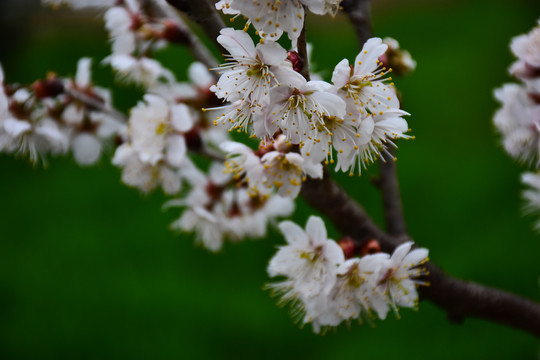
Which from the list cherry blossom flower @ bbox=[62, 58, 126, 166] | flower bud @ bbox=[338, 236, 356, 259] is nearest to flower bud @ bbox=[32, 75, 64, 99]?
cherry blossom flower @ bbox=[62, 58, 126, 166]

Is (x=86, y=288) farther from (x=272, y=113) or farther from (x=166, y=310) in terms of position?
(x=272, y=113)

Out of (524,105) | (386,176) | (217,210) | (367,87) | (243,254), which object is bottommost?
(243,254)

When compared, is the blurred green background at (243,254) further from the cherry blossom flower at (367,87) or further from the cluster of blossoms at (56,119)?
the cherry blossom flower at (367,87)

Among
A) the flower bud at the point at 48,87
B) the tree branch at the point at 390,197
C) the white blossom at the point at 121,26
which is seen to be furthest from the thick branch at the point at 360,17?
the flower bud at the point at 48,87

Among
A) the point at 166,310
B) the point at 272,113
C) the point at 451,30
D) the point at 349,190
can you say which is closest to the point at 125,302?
the point at 166,310

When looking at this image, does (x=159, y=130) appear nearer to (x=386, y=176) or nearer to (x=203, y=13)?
(x=203, y=13)

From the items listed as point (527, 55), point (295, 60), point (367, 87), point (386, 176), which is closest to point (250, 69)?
point (295, 60)

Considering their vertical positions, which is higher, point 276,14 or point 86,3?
point 276,14

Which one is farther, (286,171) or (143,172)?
(143,172)

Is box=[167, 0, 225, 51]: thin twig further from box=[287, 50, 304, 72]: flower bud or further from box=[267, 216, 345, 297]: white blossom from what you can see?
box=[267, 216, 345, 297]: white blossom
